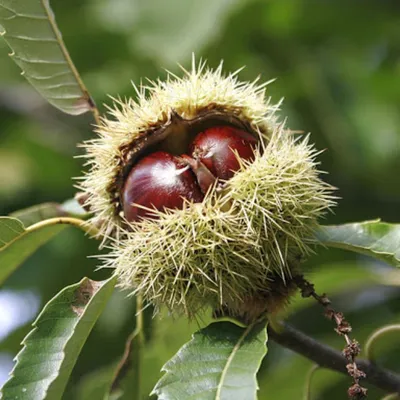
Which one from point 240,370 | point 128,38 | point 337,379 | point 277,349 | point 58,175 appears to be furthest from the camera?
point 58,175

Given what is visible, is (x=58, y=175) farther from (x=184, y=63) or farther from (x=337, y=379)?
(x=337, y=379)

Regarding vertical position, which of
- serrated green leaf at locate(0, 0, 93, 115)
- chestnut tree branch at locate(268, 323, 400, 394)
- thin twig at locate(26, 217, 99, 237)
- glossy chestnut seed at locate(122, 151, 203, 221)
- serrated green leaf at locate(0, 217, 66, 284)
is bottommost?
chestnut tree branch at locate(268, 323, 400, 394)

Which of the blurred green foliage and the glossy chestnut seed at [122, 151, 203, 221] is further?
the blurred green foliage

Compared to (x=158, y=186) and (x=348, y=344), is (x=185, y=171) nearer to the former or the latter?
(x=158, y=186)

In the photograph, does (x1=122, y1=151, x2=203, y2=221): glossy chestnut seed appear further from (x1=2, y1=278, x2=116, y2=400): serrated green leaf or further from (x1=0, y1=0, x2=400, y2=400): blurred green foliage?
(x1=0, y1=0, x2=400, y2=400): blurred green foliage

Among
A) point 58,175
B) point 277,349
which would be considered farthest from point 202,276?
point 58,175

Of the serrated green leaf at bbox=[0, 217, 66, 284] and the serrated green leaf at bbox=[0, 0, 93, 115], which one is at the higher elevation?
the serrated green leaf at bbox=[0, 0, 93, 115]

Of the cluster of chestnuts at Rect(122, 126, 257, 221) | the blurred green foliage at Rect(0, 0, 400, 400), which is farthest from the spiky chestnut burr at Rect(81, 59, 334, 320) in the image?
the blurred green foliage at Rect(0, 0, 400, 400)
